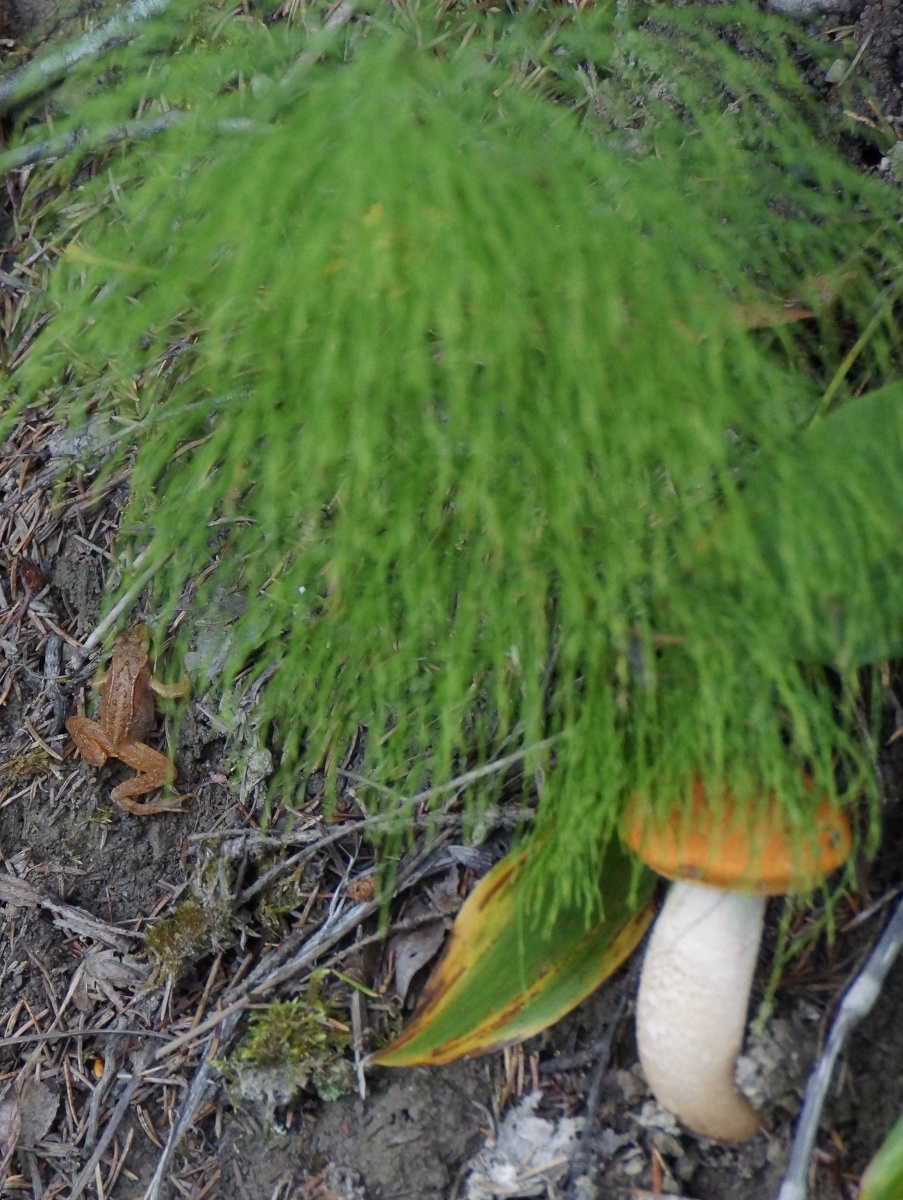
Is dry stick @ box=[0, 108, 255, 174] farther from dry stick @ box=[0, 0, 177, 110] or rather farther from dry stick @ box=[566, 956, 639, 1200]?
dry stick @ box=[566, 956, 639, 1200]

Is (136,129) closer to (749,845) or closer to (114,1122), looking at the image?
(749,845)

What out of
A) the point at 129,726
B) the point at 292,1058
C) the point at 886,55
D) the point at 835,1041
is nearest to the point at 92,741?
the point at 129,726

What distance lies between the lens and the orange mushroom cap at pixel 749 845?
896mm

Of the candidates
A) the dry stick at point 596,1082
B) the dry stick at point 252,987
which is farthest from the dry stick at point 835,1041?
the dry stick at point 252,987

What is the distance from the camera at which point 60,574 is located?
5.08 ft

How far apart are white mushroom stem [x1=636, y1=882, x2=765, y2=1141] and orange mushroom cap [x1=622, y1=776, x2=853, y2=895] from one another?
0.09 meters

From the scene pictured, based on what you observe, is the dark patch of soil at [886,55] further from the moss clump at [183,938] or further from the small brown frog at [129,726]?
the moss clump at [183,938]

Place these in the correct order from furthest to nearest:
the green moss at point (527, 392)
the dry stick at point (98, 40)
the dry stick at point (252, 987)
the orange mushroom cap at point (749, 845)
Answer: the dry stick at point (252, 987), the dry stick at point (98, 40), the orange mushroom cap at point (749, 845), the green moss at point (527, 392)

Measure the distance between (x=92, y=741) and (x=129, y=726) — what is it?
0.19ft

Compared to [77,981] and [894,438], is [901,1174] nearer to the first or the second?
[894,438]

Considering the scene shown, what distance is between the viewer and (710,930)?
1005mm

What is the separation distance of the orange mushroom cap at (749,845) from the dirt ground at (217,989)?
6.4 inches

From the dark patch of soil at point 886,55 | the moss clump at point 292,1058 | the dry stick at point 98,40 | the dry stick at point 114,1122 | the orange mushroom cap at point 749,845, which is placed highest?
the dark patch of soil at point 886,55

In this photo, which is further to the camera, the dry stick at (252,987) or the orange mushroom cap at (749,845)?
the dry stick at (252,987)
